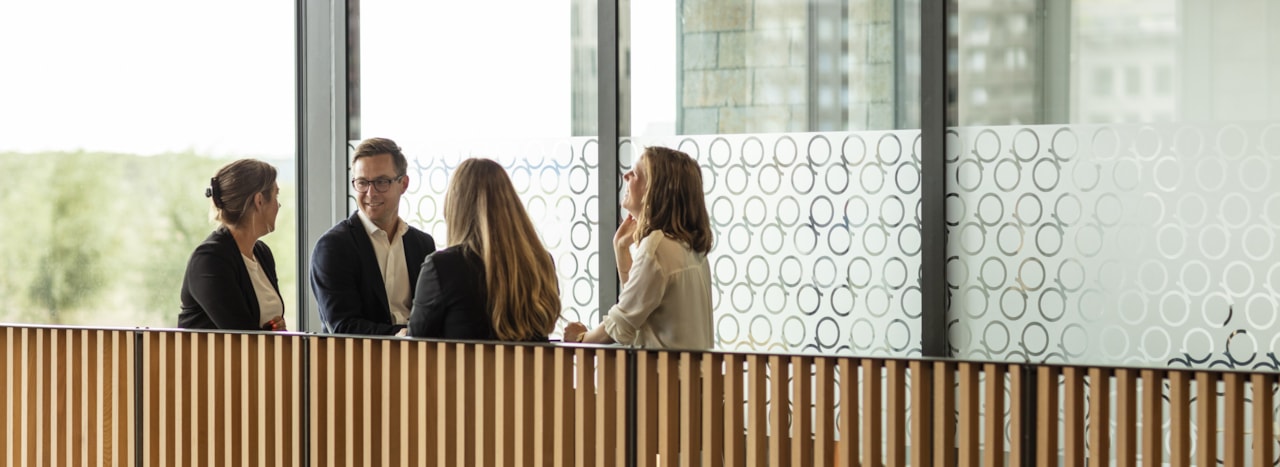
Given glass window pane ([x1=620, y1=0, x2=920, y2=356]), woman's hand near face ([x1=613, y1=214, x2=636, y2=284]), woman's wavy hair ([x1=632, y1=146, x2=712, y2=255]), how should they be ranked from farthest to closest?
glass window pane ([x1=620, y1=0, x2=920, y2=356]) → woman's hand near face ([x1=613, y1=214, x2=636, y2=284]) → woman's wavy hair ([x1=632, y1=146, x2=712, y2=255])

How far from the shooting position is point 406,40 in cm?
631

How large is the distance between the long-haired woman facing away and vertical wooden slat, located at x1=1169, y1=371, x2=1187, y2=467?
1.74m

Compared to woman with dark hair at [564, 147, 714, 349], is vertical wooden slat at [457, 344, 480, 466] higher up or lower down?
lower down

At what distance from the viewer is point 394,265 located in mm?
4234

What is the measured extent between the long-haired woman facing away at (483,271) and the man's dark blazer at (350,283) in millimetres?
436

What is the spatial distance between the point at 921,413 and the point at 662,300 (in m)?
0.99

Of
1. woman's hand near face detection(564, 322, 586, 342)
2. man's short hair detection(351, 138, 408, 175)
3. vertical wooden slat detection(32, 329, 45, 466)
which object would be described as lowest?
vertical wooden slat detection(32, 329, 45, 466)

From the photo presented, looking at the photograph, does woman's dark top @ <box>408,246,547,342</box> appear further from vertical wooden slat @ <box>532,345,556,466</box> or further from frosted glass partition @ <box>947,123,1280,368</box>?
frosted glass partition @ <box>947,123,1280,368</box>

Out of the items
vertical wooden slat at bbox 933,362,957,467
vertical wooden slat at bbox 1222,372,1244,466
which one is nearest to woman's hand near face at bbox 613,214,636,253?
vertical wooden slat at bbox 933,362,957,467

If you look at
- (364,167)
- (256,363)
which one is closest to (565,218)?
(364,167)

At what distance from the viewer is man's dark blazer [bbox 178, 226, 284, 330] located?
377 cm

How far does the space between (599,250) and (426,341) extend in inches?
94.9

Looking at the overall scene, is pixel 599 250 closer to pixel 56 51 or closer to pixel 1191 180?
pixel 1191 180

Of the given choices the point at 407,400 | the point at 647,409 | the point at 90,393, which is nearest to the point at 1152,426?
the point at 647,409
